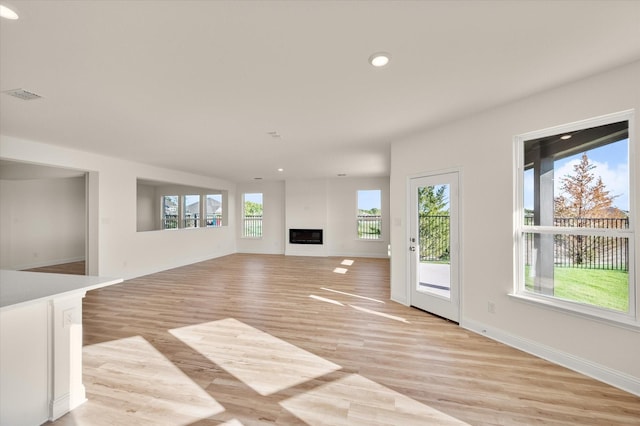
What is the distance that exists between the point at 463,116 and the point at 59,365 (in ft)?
14.6

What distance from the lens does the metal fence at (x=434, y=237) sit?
3.69m

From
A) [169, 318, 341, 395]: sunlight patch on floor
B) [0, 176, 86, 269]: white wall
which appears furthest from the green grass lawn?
[0, 176, 86, 269]: white wall

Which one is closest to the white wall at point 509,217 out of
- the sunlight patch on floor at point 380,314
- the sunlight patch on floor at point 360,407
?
the sunlight patch on floor at point 380,314

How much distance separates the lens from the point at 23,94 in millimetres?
2598

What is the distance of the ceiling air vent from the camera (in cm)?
253

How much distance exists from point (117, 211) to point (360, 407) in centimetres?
608

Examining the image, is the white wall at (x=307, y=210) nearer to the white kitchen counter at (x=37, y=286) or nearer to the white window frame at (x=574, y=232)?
the white window frame at (x=574, y=232)

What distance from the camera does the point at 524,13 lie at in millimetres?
1603

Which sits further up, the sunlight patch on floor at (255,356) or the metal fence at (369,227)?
the metal fence at (369,227)

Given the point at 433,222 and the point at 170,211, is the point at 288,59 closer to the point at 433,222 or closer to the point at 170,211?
the point at 433,222

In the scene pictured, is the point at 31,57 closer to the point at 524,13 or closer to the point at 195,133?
the point at 195,133

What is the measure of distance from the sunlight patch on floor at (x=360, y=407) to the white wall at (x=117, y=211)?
5.30 metres

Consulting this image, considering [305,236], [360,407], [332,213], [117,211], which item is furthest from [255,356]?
[332,213]

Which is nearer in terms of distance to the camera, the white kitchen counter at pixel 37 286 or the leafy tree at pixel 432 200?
the white kitchen counter at pixel 37 286
